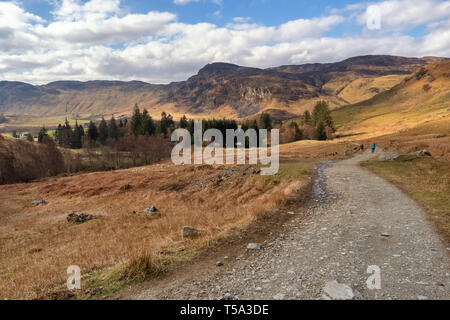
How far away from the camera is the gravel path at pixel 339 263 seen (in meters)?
6.54

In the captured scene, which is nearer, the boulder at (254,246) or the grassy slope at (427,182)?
the boulder at (254,246)

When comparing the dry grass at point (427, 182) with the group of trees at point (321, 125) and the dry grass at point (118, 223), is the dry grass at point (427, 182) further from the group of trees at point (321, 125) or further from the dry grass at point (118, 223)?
the group of trees at point (321, 125)

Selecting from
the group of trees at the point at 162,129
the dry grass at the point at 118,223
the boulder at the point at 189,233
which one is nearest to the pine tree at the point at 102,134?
the group of trees at the point at 162,129

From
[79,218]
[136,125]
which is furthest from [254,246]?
[136,125]

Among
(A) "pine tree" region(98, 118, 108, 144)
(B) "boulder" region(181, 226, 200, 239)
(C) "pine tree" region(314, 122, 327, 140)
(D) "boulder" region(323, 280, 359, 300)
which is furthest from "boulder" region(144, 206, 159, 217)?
(A) "pine tree" region(98, 118, 108, 144)

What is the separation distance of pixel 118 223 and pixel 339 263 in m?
20.0

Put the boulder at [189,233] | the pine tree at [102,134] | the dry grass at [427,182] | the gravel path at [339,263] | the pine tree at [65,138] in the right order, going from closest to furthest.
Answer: the gravel path at [339,263]
the boulder at [189,233]
the dry grass at [427,182]
the pine tree at [102,134]
the pine tree at [65,138]

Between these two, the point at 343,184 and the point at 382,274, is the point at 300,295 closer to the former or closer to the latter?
the point at 382,274

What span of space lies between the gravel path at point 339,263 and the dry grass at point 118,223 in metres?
2.24

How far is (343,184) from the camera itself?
22188 mm

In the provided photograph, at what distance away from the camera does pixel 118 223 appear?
22.9 meters

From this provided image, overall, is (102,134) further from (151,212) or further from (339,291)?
(339,291)

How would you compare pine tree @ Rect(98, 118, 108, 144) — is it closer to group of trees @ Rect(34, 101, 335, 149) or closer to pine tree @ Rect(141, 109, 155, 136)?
group of trees @ Rect(34, 101, 335, 149)
